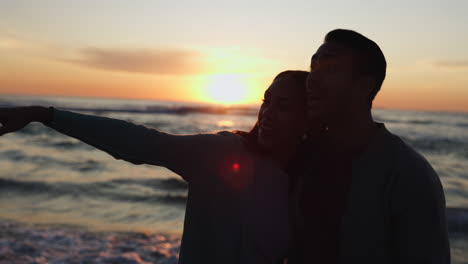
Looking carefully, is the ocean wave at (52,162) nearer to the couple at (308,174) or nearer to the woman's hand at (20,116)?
the couple at (308,174)

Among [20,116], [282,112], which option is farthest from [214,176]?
[20,116]

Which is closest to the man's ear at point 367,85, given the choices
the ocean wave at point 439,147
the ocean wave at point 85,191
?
the ocean wave at point 85,191

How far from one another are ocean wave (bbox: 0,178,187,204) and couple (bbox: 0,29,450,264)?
871cm

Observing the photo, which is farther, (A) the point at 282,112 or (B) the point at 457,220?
(B) the point at 457,220

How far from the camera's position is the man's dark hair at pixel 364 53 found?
2324mm

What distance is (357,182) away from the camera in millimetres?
2119

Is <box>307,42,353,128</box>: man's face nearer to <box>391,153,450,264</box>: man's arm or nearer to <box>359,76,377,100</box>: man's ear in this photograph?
<box>359,76,377,100</box>: man's ear

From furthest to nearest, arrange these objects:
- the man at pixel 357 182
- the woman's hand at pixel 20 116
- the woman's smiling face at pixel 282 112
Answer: the woman's smiling face at pixel 282 112 < the man at pixel 357 182 < the woman's hand at pixel 20 116

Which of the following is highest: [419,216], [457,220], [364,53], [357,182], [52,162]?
[364,53]

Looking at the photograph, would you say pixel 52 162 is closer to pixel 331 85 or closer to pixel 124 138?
pixel 124 138

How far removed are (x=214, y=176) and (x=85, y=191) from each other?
9840 mm

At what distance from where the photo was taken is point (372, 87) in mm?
2395

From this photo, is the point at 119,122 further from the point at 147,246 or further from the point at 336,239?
the point at 147,246

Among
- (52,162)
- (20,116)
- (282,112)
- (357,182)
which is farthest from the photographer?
(52,162)
